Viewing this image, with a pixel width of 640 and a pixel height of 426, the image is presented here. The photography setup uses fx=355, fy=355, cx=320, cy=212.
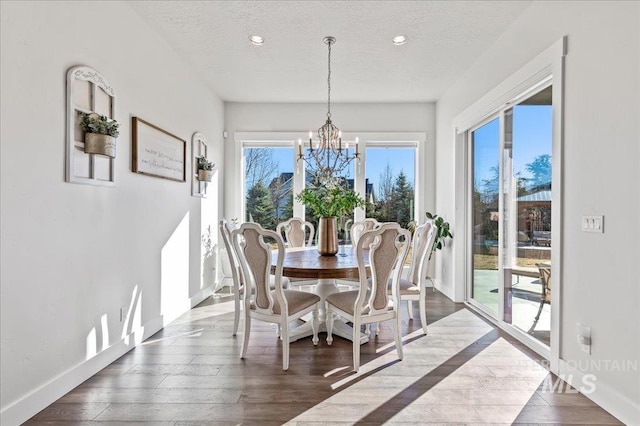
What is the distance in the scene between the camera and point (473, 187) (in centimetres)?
433

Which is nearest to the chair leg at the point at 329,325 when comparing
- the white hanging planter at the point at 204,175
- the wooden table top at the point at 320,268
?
the wooden table top at the point at 320,268

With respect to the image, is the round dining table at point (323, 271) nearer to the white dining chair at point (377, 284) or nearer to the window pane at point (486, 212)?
the white dining chair at point (377, 284)

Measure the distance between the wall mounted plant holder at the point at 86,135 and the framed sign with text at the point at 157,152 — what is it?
396 millimetres

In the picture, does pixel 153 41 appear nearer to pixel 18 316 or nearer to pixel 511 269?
pixel 18 316

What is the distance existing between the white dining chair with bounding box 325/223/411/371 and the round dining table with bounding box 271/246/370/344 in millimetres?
118

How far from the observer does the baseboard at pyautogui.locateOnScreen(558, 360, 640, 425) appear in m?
1.87

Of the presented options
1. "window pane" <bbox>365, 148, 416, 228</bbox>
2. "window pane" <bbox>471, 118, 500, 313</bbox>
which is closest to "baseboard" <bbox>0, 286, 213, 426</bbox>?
"window pane" <bbox>471, 118, 500, 313</bbox>

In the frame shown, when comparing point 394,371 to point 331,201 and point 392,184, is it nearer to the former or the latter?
point 331,201

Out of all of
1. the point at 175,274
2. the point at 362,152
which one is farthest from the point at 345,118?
the point at 175,274

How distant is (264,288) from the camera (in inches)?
104

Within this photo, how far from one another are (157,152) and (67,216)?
129 centimetres

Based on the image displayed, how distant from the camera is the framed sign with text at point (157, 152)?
9.78 feet

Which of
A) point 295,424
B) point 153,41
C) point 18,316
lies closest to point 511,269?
point 295,424

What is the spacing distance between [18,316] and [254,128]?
4045 millimetres
